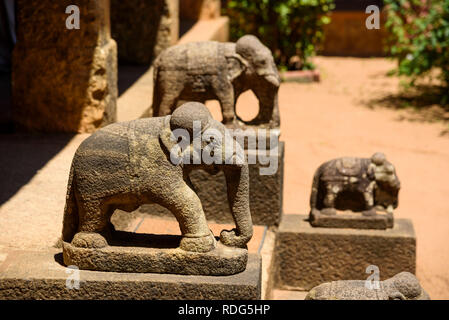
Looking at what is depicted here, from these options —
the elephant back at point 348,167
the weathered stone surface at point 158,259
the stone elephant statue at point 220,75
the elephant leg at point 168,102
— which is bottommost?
the weathered stone surface at point 158,259

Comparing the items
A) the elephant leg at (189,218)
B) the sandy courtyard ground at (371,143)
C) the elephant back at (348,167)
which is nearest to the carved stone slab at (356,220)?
the elephant back at (348,167)

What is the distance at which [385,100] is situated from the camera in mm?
11336

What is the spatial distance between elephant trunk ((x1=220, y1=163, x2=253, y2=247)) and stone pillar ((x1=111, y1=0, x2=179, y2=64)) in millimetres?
5765

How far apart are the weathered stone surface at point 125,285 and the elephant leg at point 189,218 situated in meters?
0.15

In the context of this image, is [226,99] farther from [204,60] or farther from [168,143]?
[168,143]

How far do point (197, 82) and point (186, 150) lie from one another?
203 cm

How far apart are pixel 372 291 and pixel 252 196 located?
157 centimetres

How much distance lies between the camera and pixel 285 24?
12.2 meters

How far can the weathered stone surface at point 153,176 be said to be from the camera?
3.30 meters

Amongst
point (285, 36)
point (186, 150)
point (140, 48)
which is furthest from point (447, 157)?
point (186, 150)

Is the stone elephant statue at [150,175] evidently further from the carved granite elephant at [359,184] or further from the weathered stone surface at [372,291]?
the carved granite elephant at [359,184]

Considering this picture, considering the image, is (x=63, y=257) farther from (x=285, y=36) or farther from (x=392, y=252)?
(x=285, y=36)

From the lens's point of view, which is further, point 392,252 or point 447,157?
point 447,157

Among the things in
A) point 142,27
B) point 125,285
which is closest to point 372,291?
point 125,285
